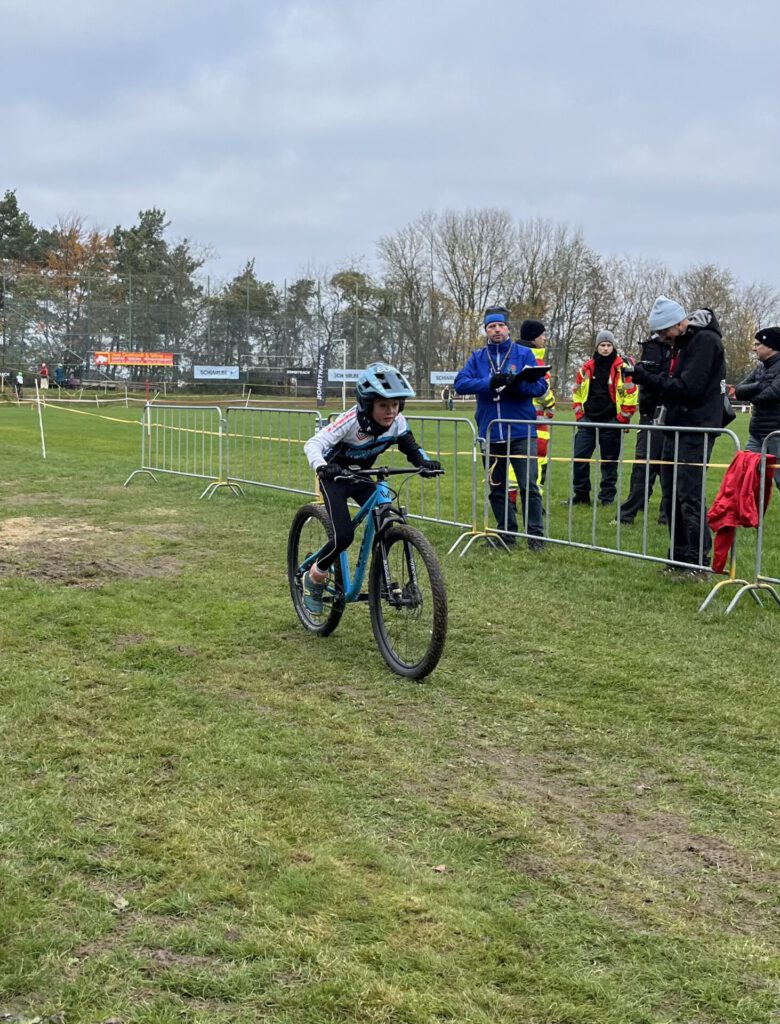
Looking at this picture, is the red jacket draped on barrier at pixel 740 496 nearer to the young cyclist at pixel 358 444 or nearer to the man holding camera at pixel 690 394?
the man holding camera at pixel 690 394

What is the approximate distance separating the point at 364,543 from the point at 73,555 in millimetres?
3947

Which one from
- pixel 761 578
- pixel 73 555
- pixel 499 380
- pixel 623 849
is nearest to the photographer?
pixel 623 849

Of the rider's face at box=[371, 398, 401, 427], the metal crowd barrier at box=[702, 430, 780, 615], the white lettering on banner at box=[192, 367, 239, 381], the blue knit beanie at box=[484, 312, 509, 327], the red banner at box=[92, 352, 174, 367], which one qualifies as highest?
the red banner at box=[92, 352, 174, 367]

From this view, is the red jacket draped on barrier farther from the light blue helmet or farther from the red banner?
the red banner

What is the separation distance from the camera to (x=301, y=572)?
20.6ft

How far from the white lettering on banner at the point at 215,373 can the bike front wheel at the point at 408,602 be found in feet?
145

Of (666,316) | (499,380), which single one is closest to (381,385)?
(666,316)

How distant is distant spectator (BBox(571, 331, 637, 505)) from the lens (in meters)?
10.9

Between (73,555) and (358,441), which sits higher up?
(358,441)

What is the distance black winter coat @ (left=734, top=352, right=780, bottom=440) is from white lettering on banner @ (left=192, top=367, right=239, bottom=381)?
41.9m

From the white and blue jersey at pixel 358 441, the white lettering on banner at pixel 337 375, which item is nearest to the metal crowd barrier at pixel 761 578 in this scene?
the white and blue jersey at pixel 358 441

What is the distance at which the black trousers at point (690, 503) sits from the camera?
7367mm

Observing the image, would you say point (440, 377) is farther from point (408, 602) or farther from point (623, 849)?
point (623, 849)

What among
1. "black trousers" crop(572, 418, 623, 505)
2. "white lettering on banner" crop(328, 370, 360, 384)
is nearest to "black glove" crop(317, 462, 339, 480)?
"black trousers" crop(572, 418, 623, 505)
